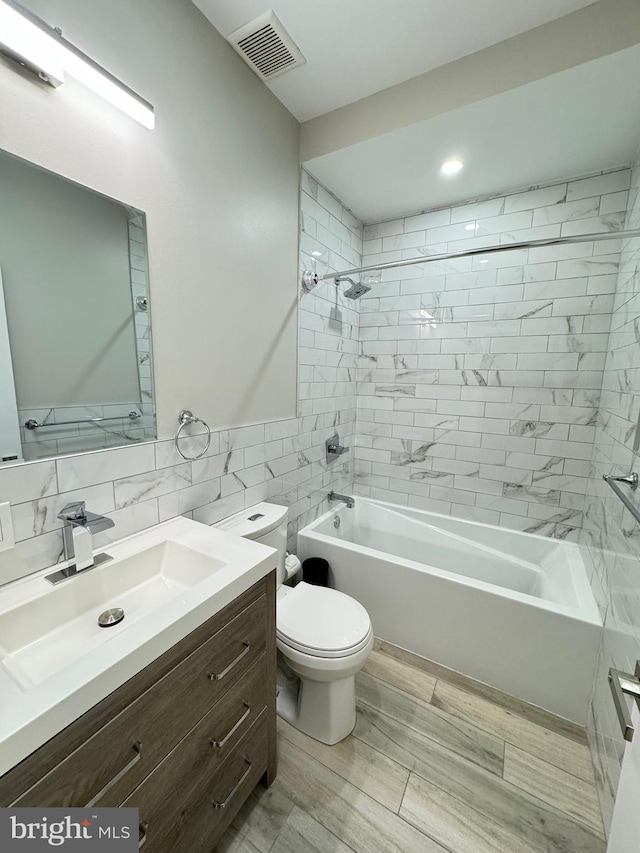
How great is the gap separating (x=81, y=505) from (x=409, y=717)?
1.66 meters

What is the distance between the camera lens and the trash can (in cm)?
206

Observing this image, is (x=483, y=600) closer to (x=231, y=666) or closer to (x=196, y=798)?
(x=231, y=666)

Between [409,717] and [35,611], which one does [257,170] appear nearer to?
[35,611]

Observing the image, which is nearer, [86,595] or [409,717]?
[86,595]

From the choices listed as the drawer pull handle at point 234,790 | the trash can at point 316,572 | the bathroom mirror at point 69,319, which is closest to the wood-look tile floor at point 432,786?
the drawer pull handle at point 234,790

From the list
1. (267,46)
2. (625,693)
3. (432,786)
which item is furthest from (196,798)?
(267,46)

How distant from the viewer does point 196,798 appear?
89cm

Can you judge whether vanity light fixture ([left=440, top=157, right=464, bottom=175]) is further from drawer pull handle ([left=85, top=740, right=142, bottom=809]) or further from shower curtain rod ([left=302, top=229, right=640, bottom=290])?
drawer pull handle ([left=85, top=740, right=142, bottom=809])

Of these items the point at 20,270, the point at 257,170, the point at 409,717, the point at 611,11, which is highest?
the point at 611,11

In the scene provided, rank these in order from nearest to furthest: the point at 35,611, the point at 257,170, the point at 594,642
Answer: the point at 35,611 → the point at 594,642 → the point at 257,170

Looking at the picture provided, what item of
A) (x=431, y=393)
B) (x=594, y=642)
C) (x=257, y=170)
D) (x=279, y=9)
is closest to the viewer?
(x=279, y=9)

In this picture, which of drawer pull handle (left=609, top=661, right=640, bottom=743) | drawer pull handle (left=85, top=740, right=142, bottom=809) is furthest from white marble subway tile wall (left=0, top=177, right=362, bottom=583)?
drawer pull handle (left=609, top=661, right=640, bottom=743)

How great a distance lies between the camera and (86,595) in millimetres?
968

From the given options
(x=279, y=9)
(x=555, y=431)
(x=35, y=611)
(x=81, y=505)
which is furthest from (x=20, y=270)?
(x=555, y=431)
